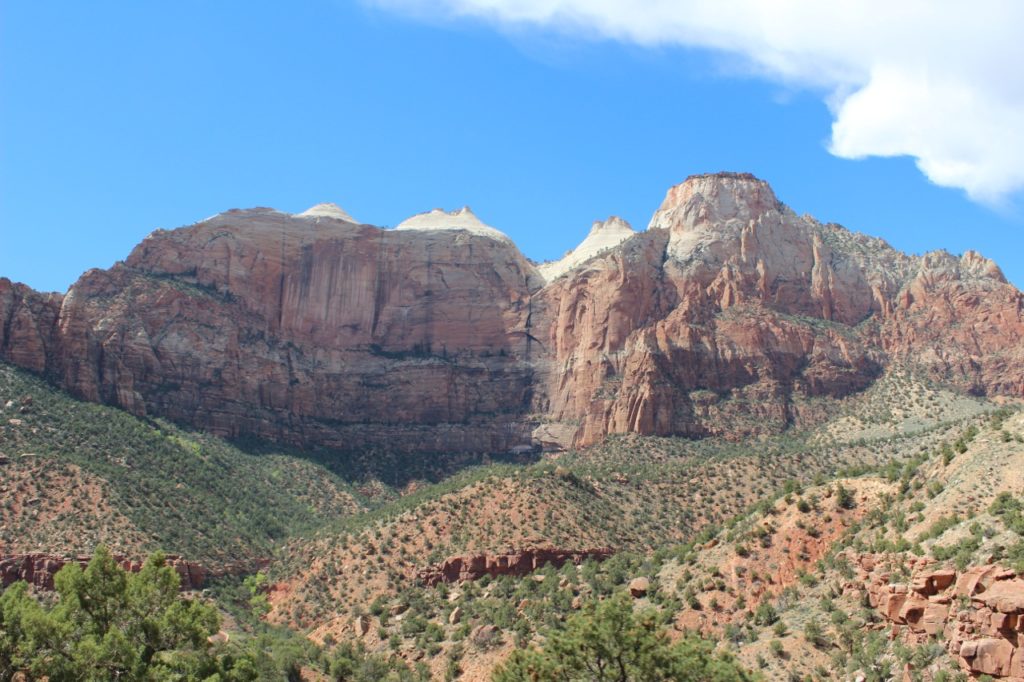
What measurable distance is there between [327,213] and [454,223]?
20.9 metres

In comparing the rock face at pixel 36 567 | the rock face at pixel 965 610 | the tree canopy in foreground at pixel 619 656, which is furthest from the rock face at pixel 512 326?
the tree canopy in foreground at pixel 619 656

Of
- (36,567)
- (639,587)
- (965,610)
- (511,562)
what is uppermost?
(965,610)

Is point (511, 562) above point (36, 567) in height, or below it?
above

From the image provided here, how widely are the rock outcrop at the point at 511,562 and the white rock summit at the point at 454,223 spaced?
3394 inches

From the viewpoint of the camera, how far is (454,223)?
560 ft

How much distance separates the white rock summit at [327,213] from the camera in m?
157

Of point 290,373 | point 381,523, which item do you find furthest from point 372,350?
point 381,523

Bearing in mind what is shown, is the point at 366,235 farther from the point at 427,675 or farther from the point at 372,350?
the point at 427,675

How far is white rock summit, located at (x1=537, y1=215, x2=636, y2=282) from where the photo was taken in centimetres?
17375

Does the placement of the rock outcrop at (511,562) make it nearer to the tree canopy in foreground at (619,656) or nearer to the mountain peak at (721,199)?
the tree canopy in foreground at (619,656)

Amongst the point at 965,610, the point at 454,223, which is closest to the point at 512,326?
the point at 454,223

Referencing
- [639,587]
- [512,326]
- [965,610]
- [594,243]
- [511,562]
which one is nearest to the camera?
[965,610]

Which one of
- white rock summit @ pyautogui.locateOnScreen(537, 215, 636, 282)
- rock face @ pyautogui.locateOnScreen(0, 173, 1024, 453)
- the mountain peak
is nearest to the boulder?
rock face @ pyautogui.locateOnScreen(0, 173, 1024, 453)

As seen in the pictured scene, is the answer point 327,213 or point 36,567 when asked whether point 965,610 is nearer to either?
point 36,567
